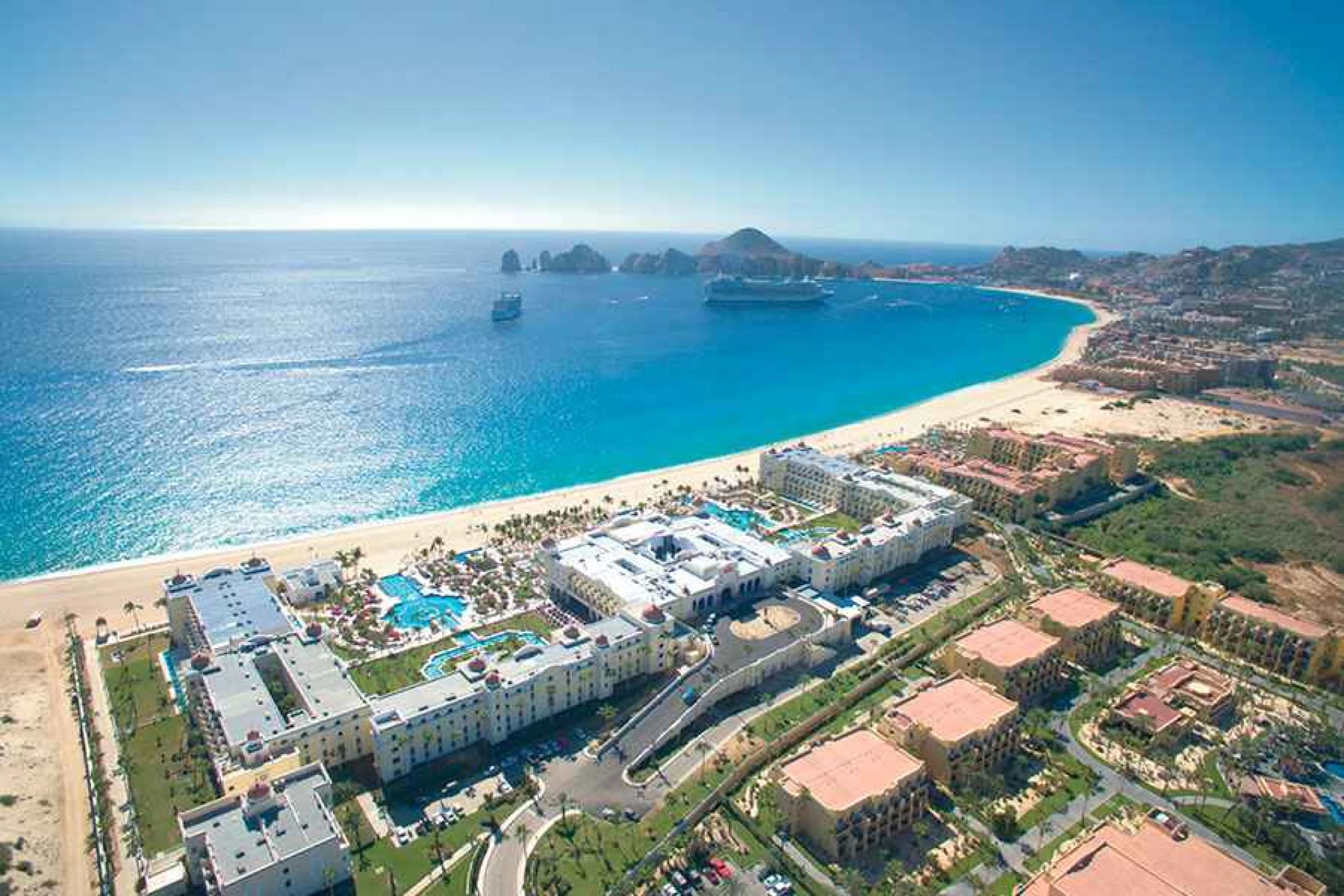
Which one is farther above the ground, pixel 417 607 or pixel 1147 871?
pixel 1147 871

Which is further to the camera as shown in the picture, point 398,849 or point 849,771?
point 849,771

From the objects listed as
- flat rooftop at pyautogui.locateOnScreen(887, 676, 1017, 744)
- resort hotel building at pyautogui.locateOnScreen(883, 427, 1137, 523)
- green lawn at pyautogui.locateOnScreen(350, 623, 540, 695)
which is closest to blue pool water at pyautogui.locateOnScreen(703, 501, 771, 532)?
resort hotel building at pyautogui.locateOnScreen(883, 427, 1137, 523)

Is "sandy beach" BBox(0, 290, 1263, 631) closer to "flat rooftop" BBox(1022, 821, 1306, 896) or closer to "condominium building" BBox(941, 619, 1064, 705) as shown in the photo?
"condominium building" BBox(941, 619, 1064, 705)

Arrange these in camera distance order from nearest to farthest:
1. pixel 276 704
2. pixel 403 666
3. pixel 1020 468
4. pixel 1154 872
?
1. pixel 1154 872
2. pixel 276 704
3. pixel 403 666
4. pixel 1020 468

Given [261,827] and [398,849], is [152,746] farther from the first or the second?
[398,849]

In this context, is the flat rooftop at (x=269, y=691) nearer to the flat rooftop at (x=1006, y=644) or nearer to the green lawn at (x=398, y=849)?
the green lawn at (x=398, y=849)

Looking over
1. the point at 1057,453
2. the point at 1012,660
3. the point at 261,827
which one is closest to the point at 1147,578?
the point at 1012,660

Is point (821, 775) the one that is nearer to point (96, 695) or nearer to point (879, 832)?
point (879, 832)
